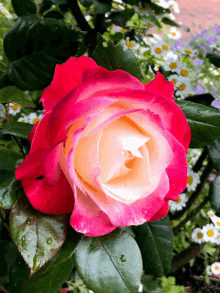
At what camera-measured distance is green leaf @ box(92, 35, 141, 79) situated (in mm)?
349

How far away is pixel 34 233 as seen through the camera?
293 mm

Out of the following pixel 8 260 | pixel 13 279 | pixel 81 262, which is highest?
pixel 81 262

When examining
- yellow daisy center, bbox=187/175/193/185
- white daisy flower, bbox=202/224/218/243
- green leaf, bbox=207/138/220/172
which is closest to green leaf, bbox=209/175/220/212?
→ green leaf, bbox=207/138/220/172

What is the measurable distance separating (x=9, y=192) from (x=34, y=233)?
0.20ft

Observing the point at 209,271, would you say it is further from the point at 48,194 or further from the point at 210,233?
the point at 48,194

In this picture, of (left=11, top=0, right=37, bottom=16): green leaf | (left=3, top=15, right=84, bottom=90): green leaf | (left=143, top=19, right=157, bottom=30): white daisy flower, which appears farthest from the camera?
(left=143, top=19, right=157, bottom=30): white daisy flower

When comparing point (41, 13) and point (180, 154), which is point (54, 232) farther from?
point (41, 13)

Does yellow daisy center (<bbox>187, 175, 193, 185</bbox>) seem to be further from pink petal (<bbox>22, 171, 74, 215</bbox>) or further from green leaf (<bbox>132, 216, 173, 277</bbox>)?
pink petal (<bbox>22, 171, 74, 215</bbox>)

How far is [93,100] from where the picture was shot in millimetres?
247

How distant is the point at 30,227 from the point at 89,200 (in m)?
0.08

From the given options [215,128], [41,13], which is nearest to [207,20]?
[41,13]

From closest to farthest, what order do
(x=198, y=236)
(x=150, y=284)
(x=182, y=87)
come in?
(x=182, y=87) → (x=150, y=284) → (x=198, y=236)

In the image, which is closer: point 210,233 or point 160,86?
point 160,86

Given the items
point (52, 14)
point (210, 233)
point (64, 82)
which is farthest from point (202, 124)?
point (210, 233)
